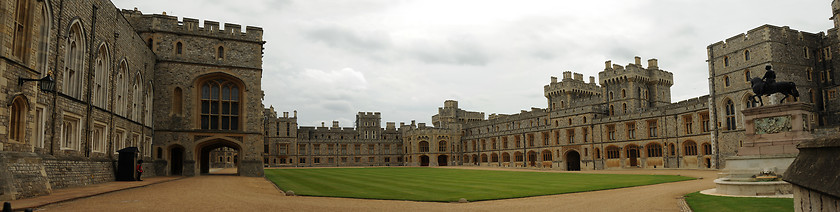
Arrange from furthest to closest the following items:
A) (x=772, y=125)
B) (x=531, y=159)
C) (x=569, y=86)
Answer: (x=569, y=86) < (x=531, y=159) < (x=772, y=125)

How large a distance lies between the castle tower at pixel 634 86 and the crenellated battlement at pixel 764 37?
15028 mm

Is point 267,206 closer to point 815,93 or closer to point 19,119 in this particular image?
point 19,119

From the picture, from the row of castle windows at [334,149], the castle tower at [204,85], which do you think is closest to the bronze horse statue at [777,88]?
the castle tower at [204,85]

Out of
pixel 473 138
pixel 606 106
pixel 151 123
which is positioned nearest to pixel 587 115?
pixel 606 106

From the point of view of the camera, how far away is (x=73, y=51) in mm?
18875

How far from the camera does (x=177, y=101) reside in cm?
2988

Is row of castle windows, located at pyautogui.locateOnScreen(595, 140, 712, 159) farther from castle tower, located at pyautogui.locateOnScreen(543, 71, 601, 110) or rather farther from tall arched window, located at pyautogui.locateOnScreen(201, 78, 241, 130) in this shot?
tall arched window, located at pyautogui.locateOnScreen(201, 78, 241, 130)

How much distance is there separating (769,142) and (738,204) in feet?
22.8

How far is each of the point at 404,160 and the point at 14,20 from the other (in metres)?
72.7

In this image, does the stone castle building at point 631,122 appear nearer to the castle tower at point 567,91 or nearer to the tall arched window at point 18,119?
the castle tower at point 567,91

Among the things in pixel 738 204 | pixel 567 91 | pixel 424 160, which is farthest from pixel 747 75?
pixel 424 160

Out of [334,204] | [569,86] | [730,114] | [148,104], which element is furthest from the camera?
[569,86]

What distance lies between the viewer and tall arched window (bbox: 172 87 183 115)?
2966 cm

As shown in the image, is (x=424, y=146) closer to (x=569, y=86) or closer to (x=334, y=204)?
(x=569, y=86)
